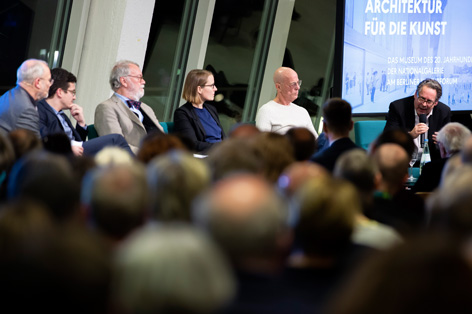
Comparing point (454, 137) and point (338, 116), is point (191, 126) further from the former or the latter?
point (454, 137)

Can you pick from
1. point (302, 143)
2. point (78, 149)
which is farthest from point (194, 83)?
point (302, 143)

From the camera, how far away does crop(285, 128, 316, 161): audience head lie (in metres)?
3.58

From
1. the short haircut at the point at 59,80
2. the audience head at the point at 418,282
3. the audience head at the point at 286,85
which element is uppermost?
the audience head at the point at 286,85

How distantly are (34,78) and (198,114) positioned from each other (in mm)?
1541

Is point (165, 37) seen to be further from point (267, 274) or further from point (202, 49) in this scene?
point (267, 274)

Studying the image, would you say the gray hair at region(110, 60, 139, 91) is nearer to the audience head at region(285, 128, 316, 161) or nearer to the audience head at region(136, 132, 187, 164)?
the audience head at region(285, 128, 316, 161)

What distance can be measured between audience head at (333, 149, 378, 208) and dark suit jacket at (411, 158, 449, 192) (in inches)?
65.1

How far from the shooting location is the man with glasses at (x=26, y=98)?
486 centimetres

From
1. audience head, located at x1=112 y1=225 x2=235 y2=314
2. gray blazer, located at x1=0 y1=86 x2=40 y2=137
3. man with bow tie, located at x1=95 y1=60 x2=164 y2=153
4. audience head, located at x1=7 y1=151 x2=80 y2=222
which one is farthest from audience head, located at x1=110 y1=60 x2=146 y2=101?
audience head, located at x1=112 y1=225 x2=235 y2=314

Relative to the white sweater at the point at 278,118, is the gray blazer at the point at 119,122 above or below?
below

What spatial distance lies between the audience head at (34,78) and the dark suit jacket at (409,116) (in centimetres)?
291

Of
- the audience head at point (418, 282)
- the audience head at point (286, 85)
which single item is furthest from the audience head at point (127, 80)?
the audience head at point (418, 282)

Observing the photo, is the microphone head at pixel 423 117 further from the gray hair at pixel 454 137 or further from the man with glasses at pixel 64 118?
the man with glasses at pixel 64 118

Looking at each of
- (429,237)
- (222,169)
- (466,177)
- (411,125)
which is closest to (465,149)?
(466,177)
